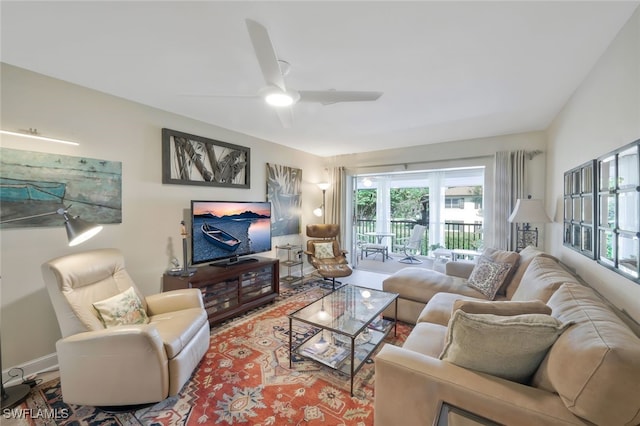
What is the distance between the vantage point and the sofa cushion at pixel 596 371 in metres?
0.82

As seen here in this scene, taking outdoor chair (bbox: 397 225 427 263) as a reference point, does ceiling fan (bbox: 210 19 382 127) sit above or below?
above

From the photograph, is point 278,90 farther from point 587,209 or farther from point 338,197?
point 338,197

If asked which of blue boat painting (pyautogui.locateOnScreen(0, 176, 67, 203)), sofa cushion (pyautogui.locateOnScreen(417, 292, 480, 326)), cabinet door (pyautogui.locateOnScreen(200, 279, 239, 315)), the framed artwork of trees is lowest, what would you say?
cabinet door (pyautogui.locateOnScreen(200, 279, 239, 315))

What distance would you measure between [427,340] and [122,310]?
7.52 ft

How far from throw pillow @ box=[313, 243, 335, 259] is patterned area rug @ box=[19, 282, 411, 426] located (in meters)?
2.06

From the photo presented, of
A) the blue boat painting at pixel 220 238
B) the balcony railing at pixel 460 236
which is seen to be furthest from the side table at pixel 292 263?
the balcony railing at pixel 460 236

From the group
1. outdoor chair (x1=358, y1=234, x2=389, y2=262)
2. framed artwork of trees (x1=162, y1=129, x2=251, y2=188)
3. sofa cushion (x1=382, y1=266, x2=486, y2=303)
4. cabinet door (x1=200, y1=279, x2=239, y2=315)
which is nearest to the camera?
sofa cushion (x1=382, y1=266, x2=486, y2=303)

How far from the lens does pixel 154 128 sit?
276 cm

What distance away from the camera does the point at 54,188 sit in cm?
212

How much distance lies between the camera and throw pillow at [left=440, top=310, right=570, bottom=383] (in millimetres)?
1088

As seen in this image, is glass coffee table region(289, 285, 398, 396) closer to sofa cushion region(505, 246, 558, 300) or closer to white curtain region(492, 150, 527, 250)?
sofa cushion region(505, 246, 558, 300)

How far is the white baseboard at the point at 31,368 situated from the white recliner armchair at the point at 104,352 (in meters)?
0.74

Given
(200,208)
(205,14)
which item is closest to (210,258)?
(200,208)

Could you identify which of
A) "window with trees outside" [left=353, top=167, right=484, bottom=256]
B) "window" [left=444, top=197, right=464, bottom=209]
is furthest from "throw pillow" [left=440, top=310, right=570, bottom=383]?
"window" [left=444, top=197, right=464, bottom=209]
